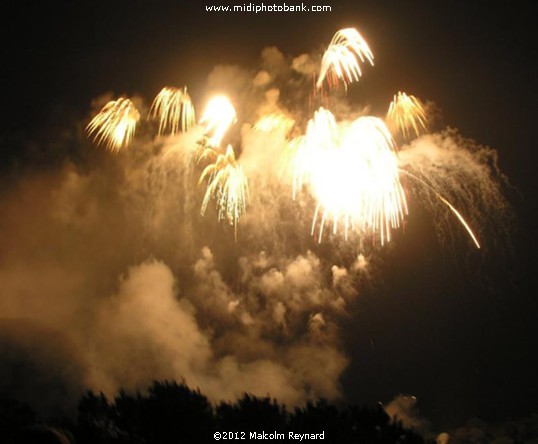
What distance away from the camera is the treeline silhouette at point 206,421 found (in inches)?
414

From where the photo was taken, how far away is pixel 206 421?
11.7m

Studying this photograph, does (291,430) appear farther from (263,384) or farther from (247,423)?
(263,384)

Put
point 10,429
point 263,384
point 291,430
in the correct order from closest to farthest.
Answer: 1. point 291,430
2. point 10,429
3. point 263,384

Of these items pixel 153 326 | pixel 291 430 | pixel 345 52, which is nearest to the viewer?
pixel 291 430

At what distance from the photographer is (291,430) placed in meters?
11.0

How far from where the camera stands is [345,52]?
47.4 feet

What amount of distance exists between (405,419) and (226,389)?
9.82 m

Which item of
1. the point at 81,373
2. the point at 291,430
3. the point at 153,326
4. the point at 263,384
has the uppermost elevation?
the point at 153,326

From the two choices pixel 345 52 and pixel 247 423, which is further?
pixel 345 52

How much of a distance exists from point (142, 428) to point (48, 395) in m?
15.0

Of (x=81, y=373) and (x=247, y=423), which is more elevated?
(x=81, y=373)

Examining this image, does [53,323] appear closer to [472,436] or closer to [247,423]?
[247,423]

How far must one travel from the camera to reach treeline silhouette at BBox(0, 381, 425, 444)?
414 inches

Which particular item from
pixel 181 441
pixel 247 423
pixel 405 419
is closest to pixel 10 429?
pixel 181 441
